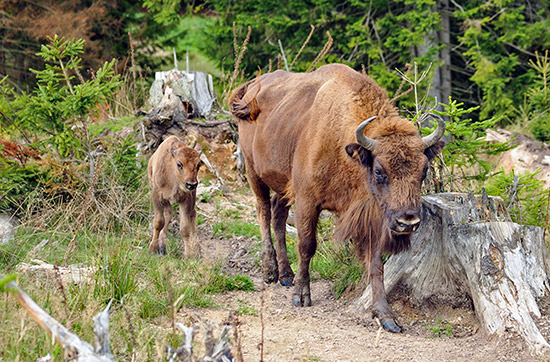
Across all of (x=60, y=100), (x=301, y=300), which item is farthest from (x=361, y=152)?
(x=60, y=100)

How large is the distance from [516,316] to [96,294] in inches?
143

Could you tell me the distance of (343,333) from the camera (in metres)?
5.63

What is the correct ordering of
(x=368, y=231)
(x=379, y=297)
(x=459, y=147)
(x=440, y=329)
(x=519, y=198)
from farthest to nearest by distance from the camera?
(x=519, y=198), (x=459, y=147), (x=368, y=231), (x=379, y=297), (x=440, y=329)

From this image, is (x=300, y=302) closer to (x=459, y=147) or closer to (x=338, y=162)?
(x=338, y=162)

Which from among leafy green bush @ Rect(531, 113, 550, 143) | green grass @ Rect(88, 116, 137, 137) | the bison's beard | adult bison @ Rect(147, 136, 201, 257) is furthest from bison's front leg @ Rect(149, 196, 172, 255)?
leafy green bush @ Rect(531, 113, 550, 143)

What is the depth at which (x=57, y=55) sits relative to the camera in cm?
842

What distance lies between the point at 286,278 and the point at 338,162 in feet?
7.14

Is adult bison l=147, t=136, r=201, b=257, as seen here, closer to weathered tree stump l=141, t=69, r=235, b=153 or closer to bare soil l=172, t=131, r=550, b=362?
bare soil l=172, t=131, r=550, b=362

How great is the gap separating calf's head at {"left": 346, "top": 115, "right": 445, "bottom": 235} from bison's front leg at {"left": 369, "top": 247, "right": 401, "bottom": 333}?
1.97 feet

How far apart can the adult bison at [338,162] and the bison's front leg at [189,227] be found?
1.12m

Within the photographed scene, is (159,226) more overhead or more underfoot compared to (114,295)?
more underfoot

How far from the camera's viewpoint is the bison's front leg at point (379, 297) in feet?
19.0

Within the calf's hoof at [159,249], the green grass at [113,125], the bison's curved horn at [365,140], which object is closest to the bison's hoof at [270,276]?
the calf's hoof at [159,249]

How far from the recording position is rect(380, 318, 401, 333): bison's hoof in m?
5.74
